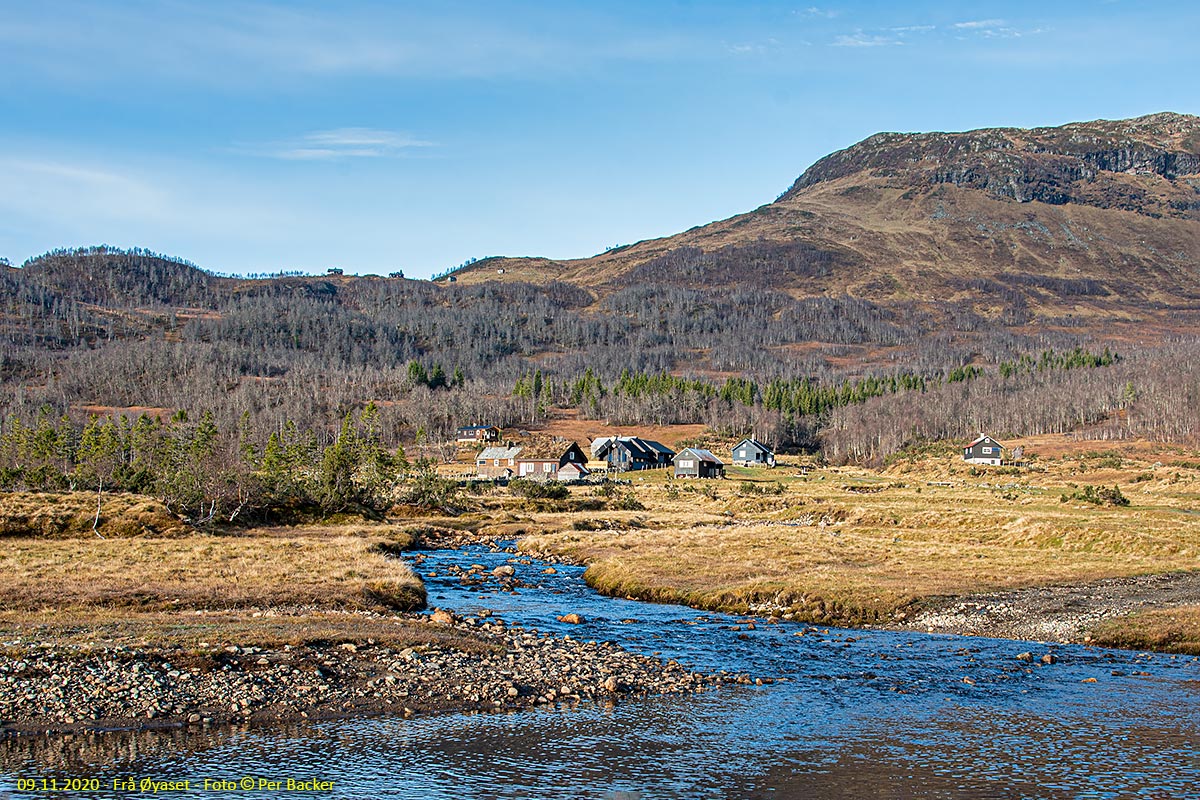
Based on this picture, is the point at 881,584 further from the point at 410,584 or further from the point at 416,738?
the point at 416,738

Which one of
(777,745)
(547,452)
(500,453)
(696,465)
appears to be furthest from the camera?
(500,453)

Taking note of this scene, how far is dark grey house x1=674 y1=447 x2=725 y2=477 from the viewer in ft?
446

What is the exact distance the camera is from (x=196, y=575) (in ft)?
127

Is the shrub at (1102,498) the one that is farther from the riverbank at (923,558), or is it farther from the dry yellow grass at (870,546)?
the dry yellow grass at (870,546)

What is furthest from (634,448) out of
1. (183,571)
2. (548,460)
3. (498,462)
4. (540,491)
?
(183,571)

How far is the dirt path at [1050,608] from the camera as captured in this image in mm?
33188

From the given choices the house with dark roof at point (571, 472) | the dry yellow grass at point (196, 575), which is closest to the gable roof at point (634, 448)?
the house with dark roof at point (571, 472)

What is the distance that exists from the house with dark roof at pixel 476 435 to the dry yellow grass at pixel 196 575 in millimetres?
138379

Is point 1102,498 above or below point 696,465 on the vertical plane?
below

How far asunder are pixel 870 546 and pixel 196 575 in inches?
1394

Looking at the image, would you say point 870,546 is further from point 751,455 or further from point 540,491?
point 751,455

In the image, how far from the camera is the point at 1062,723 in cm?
2236

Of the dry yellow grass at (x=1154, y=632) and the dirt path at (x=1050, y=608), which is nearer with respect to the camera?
the dry yellow grass at (x=1154, y=632)

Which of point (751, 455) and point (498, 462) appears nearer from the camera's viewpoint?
point (498, 462)
